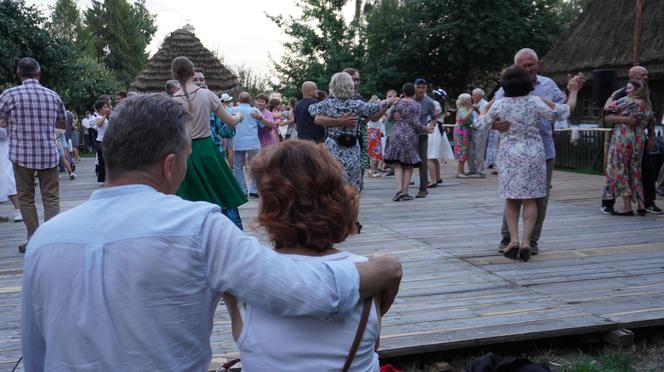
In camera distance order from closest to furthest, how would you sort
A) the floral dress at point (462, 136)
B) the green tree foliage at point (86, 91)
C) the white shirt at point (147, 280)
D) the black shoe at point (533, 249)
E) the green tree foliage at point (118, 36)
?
the white shirt at point (147, 280) → the black shoe at point (533, 249) → the floral dress at point (462, 136) → the green tree foliage at point (86, 91) → the green tree foliage at point (118, 36)

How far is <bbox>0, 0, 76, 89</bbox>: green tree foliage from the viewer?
23.7 m

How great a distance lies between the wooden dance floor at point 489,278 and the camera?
4.10 meters

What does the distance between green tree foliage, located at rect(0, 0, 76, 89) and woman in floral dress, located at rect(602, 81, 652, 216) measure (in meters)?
20.7

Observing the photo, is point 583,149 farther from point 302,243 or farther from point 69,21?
point 69,21

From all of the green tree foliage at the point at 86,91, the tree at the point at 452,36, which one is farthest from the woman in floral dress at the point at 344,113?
the green tree foliage at the point at 86,91

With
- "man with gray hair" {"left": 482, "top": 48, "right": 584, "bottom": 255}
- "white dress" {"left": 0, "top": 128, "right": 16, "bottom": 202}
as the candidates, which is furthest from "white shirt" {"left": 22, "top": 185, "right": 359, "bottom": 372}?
"white dress" {"left": 0, "top": 128, "right": 16, "bottom": 202}

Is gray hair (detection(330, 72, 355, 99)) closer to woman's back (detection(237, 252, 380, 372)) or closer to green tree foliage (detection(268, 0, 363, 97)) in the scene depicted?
woman's back (detection(237, 252, 380, 372))

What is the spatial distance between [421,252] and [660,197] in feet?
19.4

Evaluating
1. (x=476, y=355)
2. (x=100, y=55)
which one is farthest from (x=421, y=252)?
(x=100, y=55)

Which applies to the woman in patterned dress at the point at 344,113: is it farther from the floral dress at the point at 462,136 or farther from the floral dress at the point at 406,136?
the floral dress at the point at 462,136

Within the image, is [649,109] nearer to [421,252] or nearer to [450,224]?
[450,224]

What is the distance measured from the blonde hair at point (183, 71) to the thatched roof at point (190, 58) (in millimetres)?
15397

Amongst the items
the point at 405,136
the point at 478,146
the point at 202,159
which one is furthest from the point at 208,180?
the point at 478,146

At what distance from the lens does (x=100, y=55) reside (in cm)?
5750
